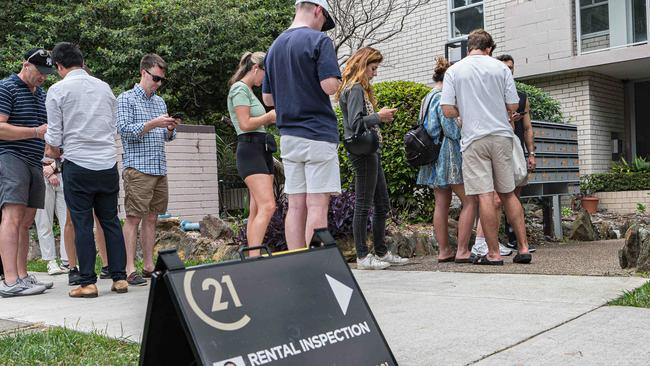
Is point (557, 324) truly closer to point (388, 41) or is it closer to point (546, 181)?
point (546, 181)

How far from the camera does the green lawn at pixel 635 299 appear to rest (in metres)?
3.42

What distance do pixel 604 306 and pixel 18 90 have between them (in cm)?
447

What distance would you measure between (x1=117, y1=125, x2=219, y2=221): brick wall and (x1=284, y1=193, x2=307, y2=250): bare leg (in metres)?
5.94

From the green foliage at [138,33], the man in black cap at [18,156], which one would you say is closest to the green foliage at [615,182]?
the green foliage at [138,33]

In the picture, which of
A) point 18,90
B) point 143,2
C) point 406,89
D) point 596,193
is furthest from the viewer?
point 143,2

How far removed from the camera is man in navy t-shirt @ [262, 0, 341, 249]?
394 centimetres

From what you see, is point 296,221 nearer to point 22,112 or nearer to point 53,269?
point 22,112

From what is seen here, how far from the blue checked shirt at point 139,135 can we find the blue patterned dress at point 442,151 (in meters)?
2.35

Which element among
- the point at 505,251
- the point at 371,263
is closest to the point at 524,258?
the point at 505,251

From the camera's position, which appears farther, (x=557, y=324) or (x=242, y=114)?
(x=242, y=114)

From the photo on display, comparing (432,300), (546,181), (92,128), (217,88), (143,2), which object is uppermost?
(143,2)

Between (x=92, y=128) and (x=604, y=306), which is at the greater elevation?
(x=92, y=128)

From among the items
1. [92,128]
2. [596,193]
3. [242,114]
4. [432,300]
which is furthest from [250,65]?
[596,193]

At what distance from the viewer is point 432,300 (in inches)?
153
